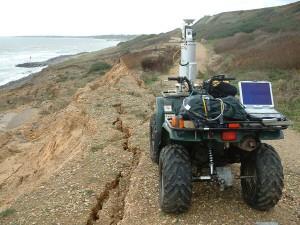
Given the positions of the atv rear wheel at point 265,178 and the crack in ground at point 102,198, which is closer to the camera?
the atv rear wheel at point 265,178

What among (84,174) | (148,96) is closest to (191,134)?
(84,174)

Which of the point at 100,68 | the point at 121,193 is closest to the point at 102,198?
the point at 121,193

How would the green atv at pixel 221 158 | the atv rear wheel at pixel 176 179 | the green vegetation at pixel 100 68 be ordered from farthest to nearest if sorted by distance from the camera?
the green vegetation at pixel 100 68
the atv rear wheel at pixel 176 179
the green atv at pixel 221 158

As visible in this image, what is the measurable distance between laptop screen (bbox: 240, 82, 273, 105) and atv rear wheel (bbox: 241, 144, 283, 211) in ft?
2.05

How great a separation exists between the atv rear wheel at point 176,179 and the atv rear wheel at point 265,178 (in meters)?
0.91

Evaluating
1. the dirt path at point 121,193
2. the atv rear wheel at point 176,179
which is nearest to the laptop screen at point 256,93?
the atv rear wheel at point 176,179

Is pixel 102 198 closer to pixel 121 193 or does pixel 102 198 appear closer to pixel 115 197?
pixel 115 197

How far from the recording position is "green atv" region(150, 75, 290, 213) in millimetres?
6156

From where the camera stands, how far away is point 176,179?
627 cm

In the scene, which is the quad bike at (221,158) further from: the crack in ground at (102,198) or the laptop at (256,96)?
the crack in ground at (102,198)

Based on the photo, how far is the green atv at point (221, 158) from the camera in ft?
20.2

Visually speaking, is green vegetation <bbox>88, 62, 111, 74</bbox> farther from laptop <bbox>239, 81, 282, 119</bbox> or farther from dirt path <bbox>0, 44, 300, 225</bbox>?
laptop <bbox>239, 81, 282, 119</bbox>

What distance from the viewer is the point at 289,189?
8.00 meters

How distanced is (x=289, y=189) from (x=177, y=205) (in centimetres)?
250
